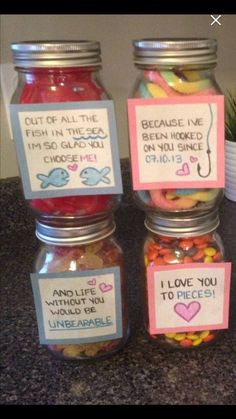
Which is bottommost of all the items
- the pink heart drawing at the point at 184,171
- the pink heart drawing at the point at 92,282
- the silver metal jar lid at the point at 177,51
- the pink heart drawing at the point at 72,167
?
the pink heart drawing at the point at 92,282

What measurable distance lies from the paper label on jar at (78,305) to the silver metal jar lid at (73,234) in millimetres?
34

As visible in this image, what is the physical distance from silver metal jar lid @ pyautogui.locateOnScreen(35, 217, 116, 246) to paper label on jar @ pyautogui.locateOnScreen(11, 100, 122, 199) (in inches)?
1.7

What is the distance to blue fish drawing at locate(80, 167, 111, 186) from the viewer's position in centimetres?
45

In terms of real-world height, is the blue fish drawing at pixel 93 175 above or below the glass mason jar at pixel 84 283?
above

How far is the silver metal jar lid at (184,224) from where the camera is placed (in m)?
0.49

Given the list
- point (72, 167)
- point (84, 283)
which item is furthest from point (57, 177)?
point (84, 283)

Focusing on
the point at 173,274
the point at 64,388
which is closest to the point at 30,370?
the point at 64,388

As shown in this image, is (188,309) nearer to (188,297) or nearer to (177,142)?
(188,297)

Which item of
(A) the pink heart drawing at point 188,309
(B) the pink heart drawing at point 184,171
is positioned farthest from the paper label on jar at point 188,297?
(B) the pink heart drawing at point 184,171

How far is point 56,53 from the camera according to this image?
0.42 meters

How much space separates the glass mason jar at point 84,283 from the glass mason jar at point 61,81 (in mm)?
22

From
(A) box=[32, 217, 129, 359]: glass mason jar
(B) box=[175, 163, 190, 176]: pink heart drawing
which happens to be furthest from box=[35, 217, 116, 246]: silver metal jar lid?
(B) box=[175, 163, 190, 176]: pink heart drawing

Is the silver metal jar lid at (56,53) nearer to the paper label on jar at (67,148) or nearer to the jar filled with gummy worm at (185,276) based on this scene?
the paper label on jar at (67,148)

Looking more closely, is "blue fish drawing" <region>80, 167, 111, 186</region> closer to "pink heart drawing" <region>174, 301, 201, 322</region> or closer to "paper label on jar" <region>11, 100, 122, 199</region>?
"paper label on jar" <region>11, 100, 122, 199</region>
